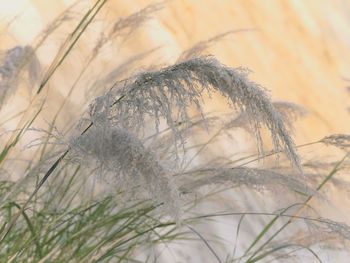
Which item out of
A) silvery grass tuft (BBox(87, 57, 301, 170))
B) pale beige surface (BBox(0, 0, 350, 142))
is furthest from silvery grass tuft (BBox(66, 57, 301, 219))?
pale beige surface (BBox(0, 0, 350, 142))

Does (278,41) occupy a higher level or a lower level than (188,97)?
higher

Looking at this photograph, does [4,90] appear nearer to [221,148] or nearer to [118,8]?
[221,148]

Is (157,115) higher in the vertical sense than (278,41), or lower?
lower

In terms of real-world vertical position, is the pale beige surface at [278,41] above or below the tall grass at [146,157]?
above

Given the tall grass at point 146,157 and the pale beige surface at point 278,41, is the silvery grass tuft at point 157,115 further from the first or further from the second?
the pale beige surface at point 278,41

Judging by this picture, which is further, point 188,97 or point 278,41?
point 278,41

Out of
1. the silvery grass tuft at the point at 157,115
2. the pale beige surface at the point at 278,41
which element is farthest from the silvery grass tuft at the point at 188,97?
the pale beige surface at the point at 278,41

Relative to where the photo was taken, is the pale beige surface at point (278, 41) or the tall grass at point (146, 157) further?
the pale beige surface at point (278, 41)

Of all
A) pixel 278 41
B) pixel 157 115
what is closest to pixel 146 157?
pixel 157 115

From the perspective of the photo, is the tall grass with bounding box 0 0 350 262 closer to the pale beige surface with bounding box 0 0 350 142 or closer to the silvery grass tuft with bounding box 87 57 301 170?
the silvery grass tuft with bounding box 87 57 301 170

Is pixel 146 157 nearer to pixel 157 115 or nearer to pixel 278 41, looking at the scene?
pixel 157 115

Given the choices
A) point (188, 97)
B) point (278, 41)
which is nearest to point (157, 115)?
point (188, 97)

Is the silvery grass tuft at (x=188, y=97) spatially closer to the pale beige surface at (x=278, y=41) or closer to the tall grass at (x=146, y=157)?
the tall grass at (x=146, y=157)
